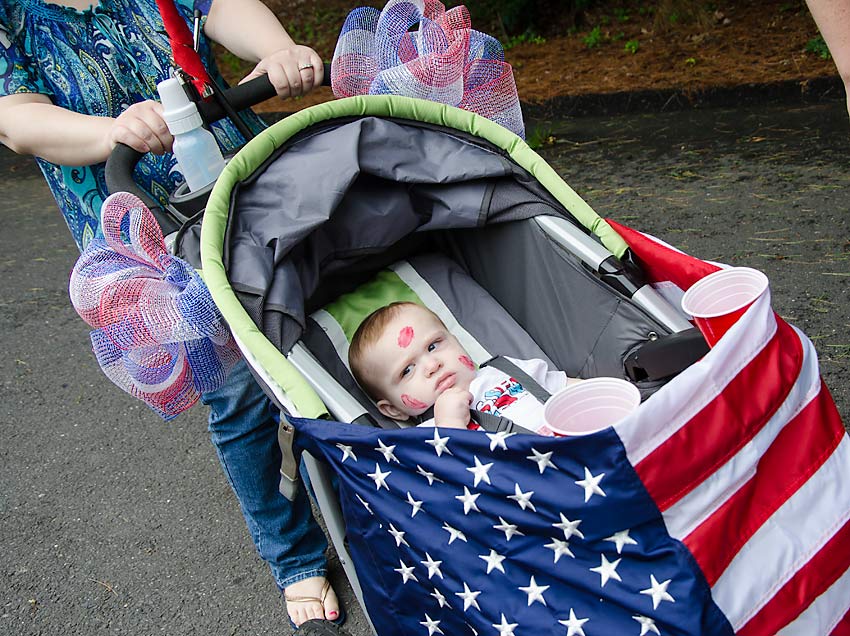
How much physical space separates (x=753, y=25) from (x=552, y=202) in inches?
227

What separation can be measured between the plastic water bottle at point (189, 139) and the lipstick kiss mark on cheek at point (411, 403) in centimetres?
71

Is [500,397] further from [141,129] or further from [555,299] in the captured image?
[141,129]

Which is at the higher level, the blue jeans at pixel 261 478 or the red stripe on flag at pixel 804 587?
the red stripe on flag at pixel 804 587

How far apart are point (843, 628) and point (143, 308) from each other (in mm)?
1392

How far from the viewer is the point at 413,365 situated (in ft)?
7.25

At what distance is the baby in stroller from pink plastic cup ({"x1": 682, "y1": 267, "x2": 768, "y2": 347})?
534 mm

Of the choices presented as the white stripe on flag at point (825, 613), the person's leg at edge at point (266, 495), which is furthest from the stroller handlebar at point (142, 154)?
the white stripe on flag at point (825, 613)

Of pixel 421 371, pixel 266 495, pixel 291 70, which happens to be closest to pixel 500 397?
pixel 421 371

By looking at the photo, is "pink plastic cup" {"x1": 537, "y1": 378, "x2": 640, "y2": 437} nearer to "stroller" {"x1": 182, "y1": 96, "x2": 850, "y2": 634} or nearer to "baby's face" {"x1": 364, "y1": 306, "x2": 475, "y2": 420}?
"stroller" {"x1": 182, "y1": 96, "x2": 850, "y2": 634}

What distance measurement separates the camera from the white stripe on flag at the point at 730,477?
1294mm

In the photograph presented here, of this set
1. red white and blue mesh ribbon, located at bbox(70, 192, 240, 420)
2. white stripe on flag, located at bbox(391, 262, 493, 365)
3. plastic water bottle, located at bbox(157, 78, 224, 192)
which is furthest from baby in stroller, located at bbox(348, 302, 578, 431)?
plastic water bottle, located at bbox(157, 78, 224, 192)

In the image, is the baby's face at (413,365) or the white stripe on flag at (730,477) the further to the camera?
the baby's face at (413,365)

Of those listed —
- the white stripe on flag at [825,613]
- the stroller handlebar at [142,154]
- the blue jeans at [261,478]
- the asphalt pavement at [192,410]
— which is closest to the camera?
the white stripe on flag at [825,613]

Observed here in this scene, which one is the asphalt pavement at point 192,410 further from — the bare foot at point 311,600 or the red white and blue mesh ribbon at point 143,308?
the red white and blue mesh ribbon at point 143,308
